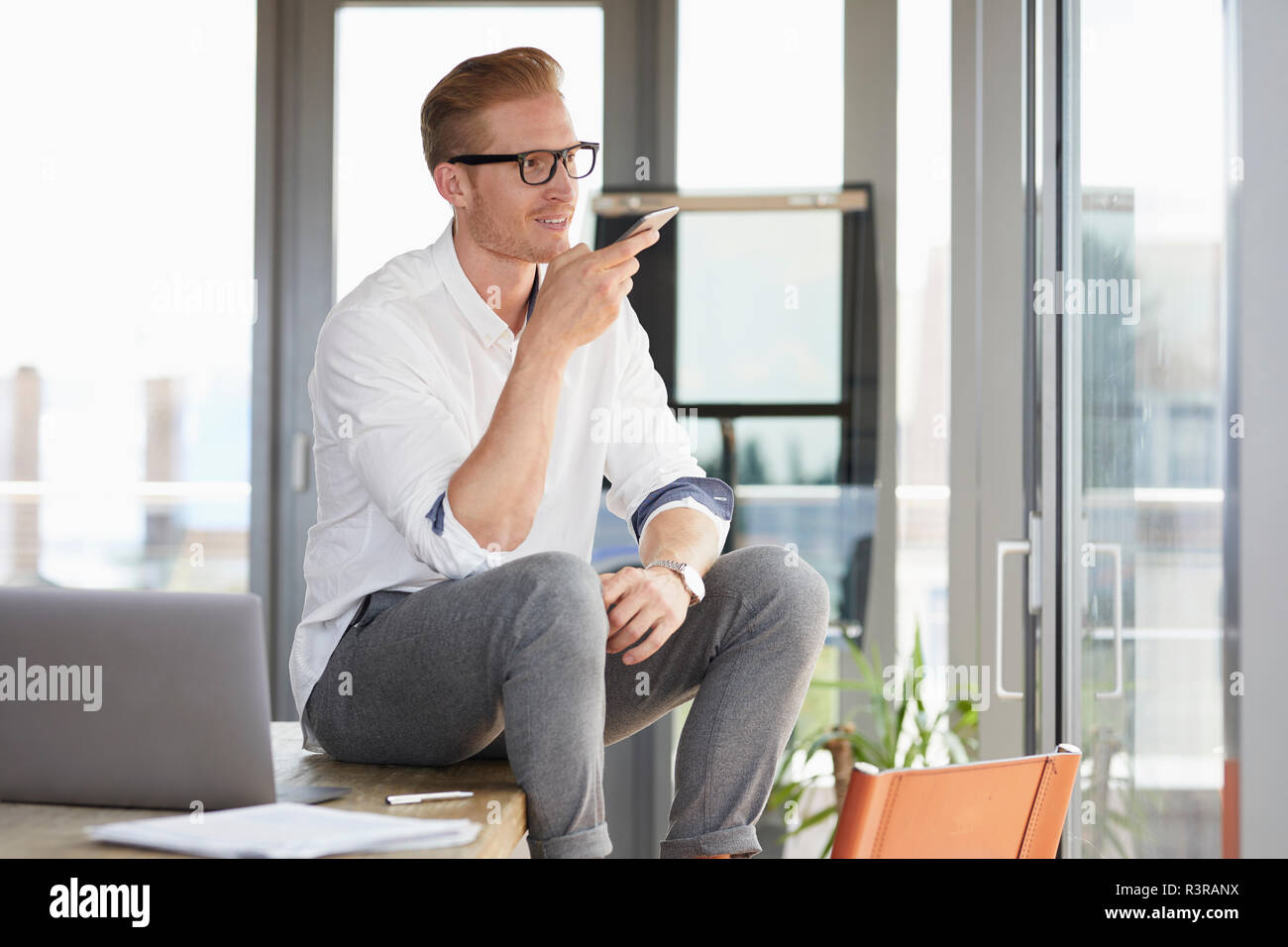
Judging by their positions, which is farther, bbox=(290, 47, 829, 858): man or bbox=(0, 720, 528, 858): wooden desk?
bbox=(290, 47, 829, 858): man

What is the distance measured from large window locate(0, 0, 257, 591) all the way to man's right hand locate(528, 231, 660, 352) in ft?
5.38

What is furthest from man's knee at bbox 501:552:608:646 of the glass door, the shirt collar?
the glass door

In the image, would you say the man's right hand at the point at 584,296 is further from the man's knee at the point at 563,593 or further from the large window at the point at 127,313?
the large window at the point at 127,313

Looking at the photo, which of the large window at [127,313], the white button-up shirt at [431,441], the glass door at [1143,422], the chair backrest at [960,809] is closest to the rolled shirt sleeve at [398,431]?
the white button-up shirt at [431,441]

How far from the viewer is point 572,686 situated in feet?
3.56

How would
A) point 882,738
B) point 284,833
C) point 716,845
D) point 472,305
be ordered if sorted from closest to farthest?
point 284,833, point 716,845, point 472,305, point 882,738

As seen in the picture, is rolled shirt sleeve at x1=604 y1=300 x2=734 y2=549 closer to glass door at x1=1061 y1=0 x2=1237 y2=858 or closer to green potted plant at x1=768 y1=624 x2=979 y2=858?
glass door at x1=1061 y1=0 x2=1237 y2=858

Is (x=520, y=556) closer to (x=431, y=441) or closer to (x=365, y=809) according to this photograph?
(x=431, y=441)

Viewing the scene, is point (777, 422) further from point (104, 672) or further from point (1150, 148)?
point (104, 672)

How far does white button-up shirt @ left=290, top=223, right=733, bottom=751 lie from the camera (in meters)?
1.30

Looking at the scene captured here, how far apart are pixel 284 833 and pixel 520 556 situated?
0.53 meters

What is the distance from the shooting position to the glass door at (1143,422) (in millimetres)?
1396

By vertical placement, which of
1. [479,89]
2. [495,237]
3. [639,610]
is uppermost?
[479,89]

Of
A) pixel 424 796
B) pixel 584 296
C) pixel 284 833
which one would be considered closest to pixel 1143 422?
pixel 584 296
